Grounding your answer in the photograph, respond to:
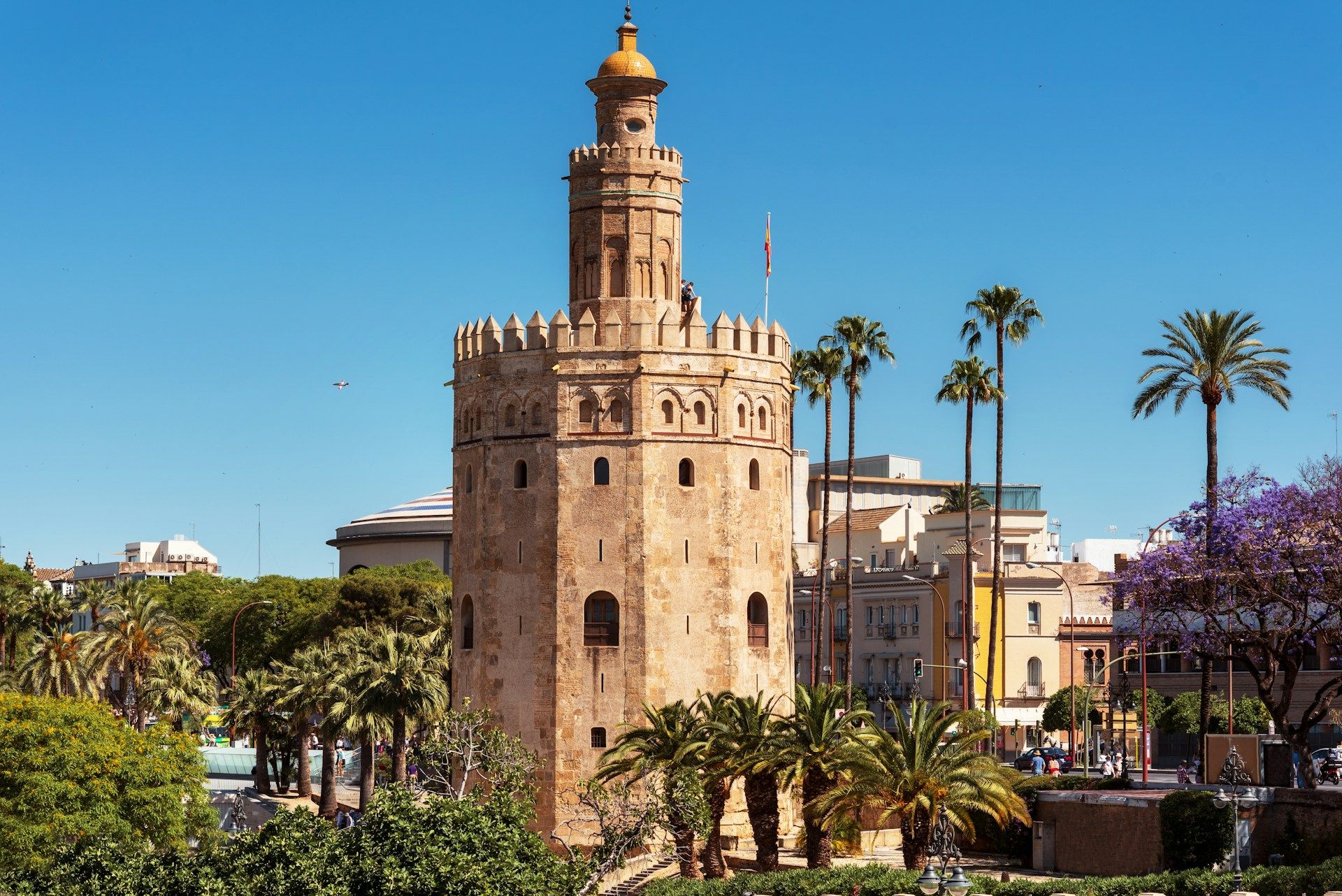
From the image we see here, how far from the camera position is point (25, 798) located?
144ft

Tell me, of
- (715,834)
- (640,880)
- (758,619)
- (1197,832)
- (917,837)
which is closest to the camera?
(917,837)

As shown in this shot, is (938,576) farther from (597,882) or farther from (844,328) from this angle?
(597,882)

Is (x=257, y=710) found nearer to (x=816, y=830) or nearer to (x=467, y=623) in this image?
(x=467, y=623)

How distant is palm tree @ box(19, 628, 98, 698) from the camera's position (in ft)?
224

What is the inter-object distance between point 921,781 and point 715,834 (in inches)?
285

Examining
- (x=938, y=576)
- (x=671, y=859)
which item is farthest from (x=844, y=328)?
(x=671, y=859)

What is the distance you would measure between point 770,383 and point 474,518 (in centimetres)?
927

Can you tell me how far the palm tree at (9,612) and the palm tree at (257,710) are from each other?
17400mm

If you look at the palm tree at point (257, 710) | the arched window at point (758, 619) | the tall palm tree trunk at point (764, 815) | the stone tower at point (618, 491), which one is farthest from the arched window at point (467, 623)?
the palm tree at point (257, 710)

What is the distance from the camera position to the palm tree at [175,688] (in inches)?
2694

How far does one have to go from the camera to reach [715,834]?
45031 mm

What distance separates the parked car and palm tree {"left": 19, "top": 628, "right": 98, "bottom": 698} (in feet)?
106

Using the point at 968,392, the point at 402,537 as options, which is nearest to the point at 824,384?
the point at 968,392

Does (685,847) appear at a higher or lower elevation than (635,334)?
lower
